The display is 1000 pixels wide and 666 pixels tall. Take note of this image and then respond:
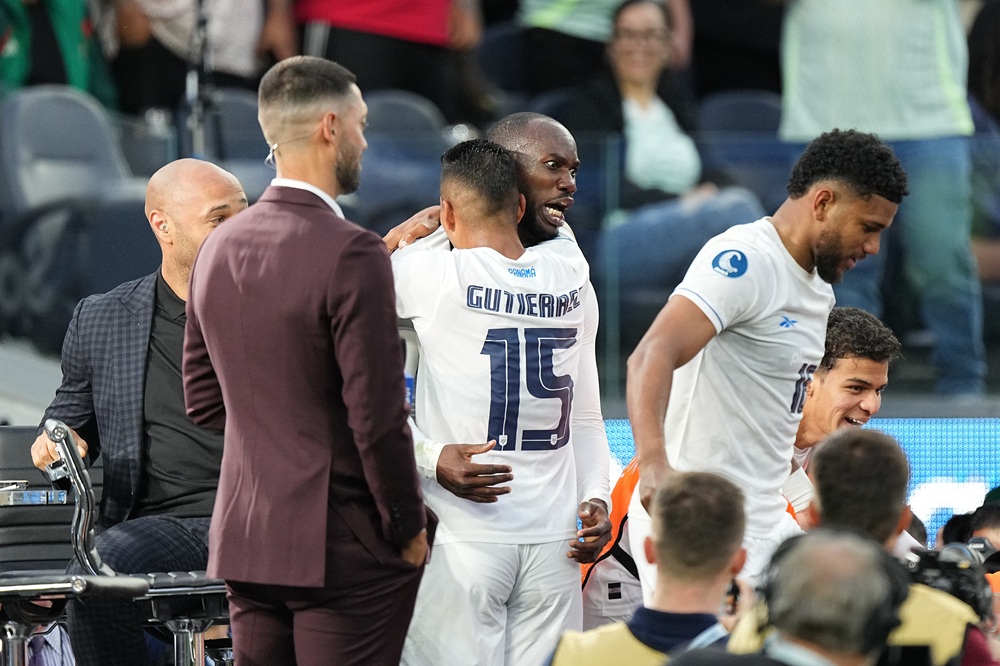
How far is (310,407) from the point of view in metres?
3.40

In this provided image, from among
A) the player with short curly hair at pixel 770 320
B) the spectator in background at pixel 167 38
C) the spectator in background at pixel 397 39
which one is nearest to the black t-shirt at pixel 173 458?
the player with short curly hair at pixel 770 320

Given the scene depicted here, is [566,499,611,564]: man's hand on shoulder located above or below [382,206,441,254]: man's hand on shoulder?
below

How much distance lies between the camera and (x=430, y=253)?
4.00 m

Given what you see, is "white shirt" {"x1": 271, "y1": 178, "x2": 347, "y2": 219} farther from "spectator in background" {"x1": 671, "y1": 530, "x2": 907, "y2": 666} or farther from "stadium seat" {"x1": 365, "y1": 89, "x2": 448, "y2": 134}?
"stadium seat" {"x1": 365, "y1": 89, "x2": 448, "y2": 134}

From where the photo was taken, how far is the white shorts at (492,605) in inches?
154

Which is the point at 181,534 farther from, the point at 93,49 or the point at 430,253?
the point at 93,49

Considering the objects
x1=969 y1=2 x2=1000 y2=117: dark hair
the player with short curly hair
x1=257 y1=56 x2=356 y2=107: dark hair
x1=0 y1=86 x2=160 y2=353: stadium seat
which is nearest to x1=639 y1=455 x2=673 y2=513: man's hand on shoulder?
the player with short curly hair

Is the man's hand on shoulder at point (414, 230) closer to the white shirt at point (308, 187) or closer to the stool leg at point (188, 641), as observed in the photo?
the white shirt at point (308, 187)

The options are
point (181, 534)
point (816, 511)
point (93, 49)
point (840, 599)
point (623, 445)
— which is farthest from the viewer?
point (93, 49)

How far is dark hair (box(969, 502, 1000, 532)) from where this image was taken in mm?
5082

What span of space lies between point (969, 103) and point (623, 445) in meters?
3.35

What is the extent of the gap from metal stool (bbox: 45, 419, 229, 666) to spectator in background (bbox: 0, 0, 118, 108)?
11.8ft

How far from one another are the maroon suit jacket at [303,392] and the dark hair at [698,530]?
1.98 ft

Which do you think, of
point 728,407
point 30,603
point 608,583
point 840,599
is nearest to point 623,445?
point 608,583
